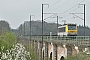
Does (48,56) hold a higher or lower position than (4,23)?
lower

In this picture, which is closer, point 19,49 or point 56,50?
point 19,49

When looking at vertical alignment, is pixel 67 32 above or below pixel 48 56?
above

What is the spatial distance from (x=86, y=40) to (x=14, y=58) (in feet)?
39.9

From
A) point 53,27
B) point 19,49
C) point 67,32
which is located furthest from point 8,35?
point 19,49

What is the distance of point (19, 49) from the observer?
1722cm

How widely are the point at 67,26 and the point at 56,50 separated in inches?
166

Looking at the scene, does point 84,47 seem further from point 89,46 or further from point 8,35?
point 8,35

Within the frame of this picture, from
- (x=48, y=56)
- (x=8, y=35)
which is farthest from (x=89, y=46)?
(x=8, y=35)

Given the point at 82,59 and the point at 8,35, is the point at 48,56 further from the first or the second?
the point at 82,59

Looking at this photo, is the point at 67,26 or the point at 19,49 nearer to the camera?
the point at 19,49

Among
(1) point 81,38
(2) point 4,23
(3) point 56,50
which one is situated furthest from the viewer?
(2) point 4,23

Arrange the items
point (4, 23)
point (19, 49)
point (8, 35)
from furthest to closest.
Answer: point (4, 23) < point (8, 35) < point (19, 49)

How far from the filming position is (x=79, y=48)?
92.1 feet

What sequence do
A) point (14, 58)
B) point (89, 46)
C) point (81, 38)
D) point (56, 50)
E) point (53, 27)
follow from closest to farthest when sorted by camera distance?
point (14, 58), point (89, 46), point (81, 38), point (56, 50), point (53, 27)
